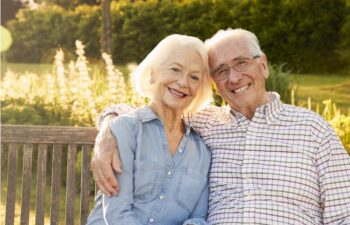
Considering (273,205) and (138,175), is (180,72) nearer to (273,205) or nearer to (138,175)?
(138,175)

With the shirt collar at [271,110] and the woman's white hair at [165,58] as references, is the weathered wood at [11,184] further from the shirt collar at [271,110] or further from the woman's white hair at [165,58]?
the shirt collar at [271,110]

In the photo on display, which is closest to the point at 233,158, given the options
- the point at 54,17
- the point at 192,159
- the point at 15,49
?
the point at 192,159

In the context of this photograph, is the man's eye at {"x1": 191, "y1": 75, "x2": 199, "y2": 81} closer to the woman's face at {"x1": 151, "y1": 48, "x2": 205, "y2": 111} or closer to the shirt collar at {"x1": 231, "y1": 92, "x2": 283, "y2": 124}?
the woman's face at {"x1": 151, "y1": 48, "x2": 205, "y2": 111}

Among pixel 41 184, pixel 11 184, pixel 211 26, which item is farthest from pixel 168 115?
pixel 211 26

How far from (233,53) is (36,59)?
16682mm

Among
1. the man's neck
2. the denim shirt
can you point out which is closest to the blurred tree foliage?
the man's neck

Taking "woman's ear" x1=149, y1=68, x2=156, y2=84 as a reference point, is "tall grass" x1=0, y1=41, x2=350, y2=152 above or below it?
below

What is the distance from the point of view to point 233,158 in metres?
3.09

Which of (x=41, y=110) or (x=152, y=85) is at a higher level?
(x=152, y=85)

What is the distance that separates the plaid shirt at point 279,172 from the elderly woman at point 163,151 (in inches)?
4.5

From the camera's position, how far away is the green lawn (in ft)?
40.4

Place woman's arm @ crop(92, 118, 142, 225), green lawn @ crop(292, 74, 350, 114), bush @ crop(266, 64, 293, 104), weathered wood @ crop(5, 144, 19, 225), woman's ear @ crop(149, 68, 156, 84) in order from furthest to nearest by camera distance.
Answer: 1. green lawn @ crop(292, 74, 350, 114)
2. bush @ crop(266, 64, 293, 104)
3. weathered wood @ crop(5, 144, 19, 225)
4. woman's ear @ crop(149, 68, 156, 84)
5. woman's arm @ crop(92, 118, 142, 225)

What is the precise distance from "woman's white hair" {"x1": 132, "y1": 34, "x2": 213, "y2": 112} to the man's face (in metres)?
0.10

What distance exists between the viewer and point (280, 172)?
9.73ft
